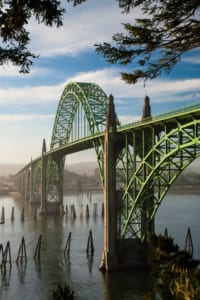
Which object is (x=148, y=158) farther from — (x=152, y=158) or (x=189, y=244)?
(x=189, y=244)

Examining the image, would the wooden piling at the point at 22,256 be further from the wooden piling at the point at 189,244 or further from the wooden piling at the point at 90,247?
the wooden piling at the point at 189,244

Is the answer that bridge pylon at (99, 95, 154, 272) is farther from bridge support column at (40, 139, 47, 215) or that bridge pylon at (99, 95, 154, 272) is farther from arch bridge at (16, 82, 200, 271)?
bridge support column at (40, 139, 47, 215)

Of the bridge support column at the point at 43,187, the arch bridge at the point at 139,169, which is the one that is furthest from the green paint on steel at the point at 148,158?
the bridge support column at the point at 43,187

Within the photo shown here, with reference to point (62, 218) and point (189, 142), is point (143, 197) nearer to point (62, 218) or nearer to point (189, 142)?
point (189, 142)

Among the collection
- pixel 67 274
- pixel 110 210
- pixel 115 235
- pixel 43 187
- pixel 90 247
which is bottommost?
pixel 67 274

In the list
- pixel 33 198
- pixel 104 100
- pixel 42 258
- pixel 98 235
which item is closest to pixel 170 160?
pixel 42 258

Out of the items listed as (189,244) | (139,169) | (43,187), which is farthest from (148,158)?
(43,187)
